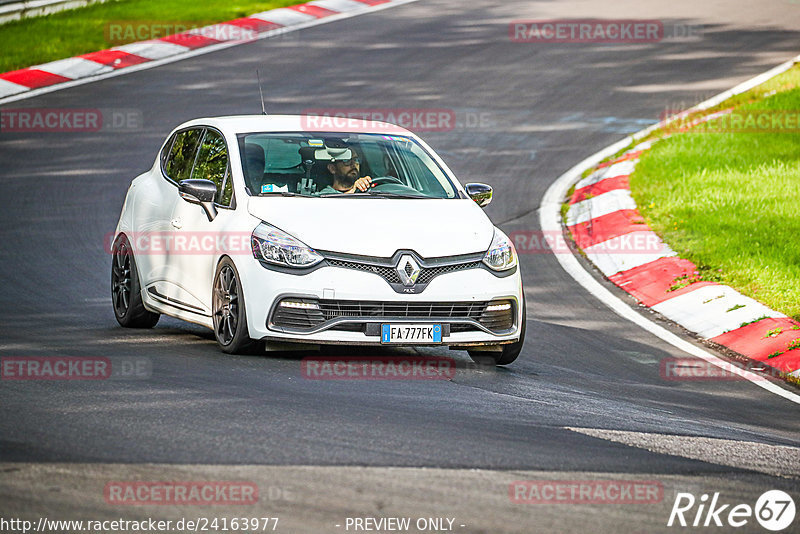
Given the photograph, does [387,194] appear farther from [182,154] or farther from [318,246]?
[182,154]

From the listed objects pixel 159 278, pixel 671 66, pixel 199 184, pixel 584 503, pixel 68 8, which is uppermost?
pixel 68 8

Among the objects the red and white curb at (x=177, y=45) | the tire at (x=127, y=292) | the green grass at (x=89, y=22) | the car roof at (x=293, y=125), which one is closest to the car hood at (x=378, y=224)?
the car roof at (x=293, y=125)

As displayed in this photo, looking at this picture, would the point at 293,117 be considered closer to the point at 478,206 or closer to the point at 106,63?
the point at 478,206

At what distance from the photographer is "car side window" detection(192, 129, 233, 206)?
922 centimetres

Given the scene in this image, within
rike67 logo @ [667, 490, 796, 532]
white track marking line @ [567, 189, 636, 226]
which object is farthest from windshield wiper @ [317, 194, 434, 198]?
white track marking line @ [567, 189, 636, 226]

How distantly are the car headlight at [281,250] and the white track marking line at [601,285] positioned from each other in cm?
347

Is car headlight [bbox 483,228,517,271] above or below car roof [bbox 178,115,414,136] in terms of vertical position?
below

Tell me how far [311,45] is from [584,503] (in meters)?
18.3

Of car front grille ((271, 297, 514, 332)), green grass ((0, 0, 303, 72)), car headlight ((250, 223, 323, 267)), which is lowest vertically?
car front grille ((271, 297, 514, 332))

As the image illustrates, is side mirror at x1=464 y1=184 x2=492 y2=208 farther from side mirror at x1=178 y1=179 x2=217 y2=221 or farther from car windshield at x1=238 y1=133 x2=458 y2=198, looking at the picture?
side mirror at x1=178 y1=179 x2=217 y2=221

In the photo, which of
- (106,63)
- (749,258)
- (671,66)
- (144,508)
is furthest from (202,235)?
(671,66)

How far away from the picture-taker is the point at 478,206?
30.9 ft

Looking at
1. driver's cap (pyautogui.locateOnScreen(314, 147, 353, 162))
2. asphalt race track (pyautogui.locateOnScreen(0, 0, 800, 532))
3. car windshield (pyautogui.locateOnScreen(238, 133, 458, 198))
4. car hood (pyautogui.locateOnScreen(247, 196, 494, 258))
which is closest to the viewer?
asphalt race track (pyautogui.locateOnScreen(0, 0, 800, 532))

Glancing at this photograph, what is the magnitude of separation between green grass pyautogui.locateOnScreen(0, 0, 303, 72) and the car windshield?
12298mm
